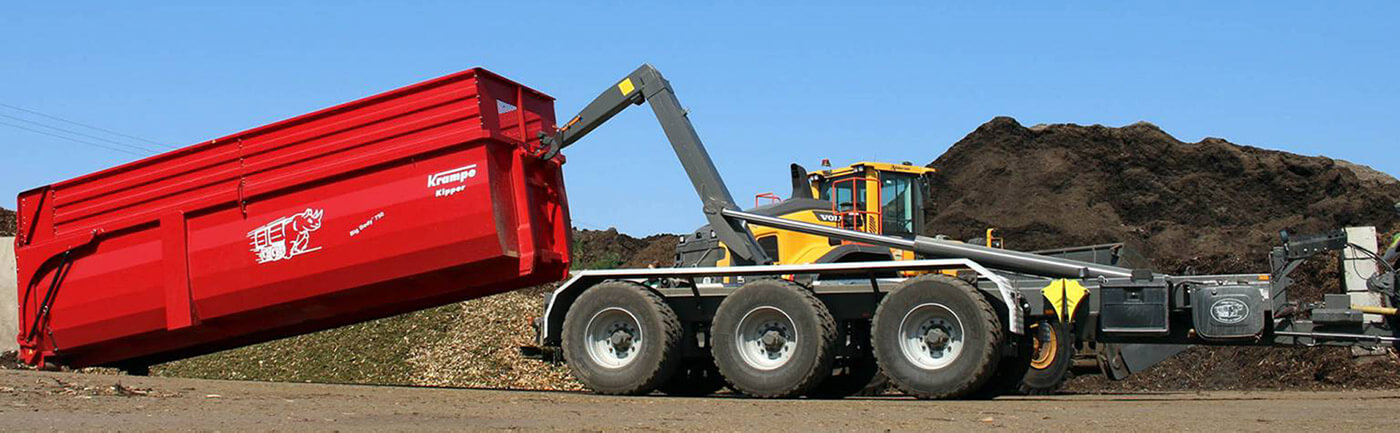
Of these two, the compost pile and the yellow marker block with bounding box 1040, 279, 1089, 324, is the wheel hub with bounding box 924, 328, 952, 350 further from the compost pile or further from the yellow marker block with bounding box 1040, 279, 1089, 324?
the compost pile

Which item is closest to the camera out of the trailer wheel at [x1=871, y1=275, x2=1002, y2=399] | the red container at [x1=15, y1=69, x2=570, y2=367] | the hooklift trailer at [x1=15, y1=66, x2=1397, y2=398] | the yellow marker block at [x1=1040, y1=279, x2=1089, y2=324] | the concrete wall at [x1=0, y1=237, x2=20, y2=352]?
the trailer wheel at [x1=871, y1=275, x2=1002, y2=399]

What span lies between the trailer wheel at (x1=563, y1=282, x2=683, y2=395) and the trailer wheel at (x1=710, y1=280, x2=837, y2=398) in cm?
47

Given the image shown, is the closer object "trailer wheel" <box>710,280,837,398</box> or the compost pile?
"trailer wheel" <box>710,280,837,398</box>

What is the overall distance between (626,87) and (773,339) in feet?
10.5

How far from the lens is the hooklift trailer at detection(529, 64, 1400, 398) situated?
1169cm

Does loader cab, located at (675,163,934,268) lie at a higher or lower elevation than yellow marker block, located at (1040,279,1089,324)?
higher

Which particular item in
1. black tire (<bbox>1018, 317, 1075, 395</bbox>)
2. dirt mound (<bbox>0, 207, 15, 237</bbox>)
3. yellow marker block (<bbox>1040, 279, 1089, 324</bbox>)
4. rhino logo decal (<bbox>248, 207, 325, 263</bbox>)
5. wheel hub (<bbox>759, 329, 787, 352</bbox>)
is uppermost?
dirt mound (<bbox>0, 207, 15, 237</bbox>)

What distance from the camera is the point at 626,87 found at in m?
14.3

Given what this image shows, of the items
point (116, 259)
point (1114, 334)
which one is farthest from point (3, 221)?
point (1114, 334)

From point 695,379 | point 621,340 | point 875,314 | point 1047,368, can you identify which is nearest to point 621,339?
point 621,340

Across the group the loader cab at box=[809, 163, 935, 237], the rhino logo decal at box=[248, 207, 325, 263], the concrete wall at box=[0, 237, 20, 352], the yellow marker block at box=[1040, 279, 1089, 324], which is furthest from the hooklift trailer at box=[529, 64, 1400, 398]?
the concrete wall at box=[0, 237, 20, 352]

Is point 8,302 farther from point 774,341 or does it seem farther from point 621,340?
point 774,341

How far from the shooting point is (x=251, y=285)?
1351cm

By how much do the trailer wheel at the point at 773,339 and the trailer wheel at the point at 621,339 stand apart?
1.53 feet
